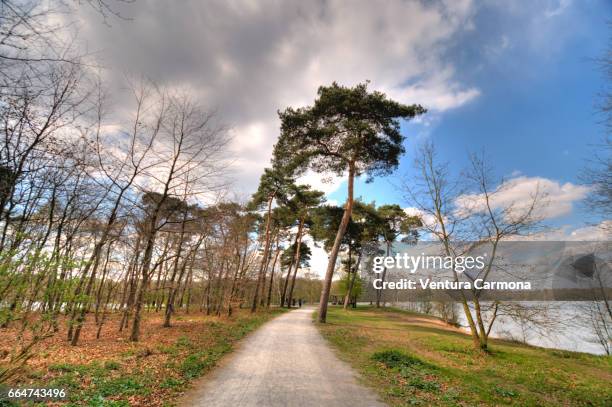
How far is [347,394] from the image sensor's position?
5699 mm

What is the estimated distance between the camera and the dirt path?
17.1ft

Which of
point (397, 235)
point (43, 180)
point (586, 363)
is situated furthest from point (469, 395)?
point (397, 235)

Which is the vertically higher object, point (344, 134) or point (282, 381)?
point (344, 134)

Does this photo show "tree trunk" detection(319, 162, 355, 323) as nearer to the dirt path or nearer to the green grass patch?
the dirt path

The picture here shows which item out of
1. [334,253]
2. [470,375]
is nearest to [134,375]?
[470,375]

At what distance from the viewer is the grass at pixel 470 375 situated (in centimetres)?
611

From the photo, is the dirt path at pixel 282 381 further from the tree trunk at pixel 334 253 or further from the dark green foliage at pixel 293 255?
the dark green foliage at pixel 293 255

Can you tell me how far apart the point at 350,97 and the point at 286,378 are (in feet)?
45.6

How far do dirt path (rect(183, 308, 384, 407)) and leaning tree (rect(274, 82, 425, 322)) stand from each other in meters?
9.12

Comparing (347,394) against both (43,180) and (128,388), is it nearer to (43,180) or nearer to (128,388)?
(128,388)

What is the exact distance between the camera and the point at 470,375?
25.9 ft

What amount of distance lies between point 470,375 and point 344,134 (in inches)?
506

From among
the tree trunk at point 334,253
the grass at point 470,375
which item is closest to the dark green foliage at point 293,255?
the tree trunk at point 334,253

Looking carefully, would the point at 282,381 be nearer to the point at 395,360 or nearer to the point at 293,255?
the point at 395,360
